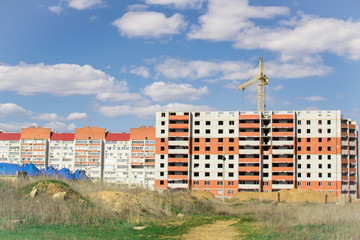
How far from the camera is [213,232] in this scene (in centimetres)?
1898

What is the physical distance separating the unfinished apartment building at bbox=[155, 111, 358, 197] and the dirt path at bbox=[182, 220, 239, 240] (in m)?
67.7

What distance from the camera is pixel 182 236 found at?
56.9 feet

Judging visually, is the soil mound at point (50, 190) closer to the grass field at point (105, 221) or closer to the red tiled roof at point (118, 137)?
the grass field at point (105, 221)

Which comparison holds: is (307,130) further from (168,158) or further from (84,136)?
(84,136)

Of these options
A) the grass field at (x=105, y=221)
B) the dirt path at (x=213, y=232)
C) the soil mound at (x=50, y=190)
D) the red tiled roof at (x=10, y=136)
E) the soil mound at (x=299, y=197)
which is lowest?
the soil mound at (x=299, y=197)

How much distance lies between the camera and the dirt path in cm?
1741

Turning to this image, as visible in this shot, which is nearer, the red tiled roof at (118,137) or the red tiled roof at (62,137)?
the red tiled roof at (118,137)

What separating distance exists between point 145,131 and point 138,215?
Result: 313 ft

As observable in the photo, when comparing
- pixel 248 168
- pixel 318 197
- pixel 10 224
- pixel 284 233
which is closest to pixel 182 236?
pixel 284 233

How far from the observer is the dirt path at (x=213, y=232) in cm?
1741

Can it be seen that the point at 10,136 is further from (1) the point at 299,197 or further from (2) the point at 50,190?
(2) the point at 50,190

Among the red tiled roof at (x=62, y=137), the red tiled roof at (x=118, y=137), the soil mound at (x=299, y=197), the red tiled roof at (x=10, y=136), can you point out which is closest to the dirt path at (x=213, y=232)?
the soil mound at (x=299, y=197)

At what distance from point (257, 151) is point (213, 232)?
238ft

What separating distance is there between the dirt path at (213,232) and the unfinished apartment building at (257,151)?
67.7 metres
